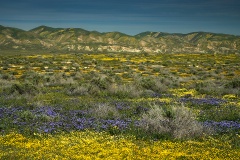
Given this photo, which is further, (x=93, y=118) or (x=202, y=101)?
(x=202, y=101)

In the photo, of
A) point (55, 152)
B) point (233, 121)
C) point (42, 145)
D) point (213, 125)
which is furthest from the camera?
point (233, 121)

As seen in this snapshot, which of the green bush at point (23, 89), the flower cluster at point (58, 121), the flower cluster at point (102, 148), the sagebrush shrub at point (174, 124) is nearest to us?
the flower cluster at point (102, 148)

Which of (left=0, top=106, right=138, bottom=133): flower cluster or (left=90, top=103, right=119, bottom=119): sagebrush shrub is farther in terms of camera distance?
(left=90, top=103, right=119, bottom=119): sagebrush shrub

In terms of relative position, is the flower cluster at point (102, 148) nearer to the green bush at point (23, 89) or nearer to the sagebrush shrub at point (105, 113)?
the sagebrush shrub at point (105, 113)

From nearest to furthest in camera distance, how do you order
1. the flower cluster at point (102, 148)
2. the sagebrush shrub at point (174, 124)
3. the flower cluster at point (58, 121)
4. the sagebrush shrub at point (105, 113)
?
the flower cluster at point (102, 148)
the sagebrush shrub at point (174, 124)
the flower cluster at point (58, 121)
the sagebrush shrub at point (105, 113)

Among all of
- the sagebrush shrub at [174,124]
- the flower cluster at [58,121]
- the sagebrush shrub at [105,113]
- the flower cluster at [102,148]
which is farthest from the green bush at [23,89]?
the sagebrush shrub at [174,124]

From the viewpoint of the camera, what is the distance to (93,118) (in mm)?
14531

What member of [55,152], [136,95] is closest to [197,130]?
[55,152]

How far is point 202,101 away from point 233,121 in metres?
5.01

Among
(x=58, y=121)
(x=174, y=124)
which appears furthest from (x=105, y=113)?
(x=174, y=124)

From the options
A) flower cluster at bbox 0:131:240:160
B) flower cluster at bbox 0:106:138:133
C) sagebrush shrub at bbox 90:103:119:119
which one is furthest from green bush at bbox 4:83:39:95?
flower cluster at bbox 0:131:240:160

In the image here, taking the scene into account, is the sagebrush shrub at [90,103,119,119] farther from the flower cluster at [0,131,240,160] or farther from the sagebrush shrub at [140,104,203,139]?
the flower cluster at [0,131,240,160]

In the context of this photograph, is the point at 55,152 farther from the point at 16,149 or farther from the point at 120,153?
the point at 120,153

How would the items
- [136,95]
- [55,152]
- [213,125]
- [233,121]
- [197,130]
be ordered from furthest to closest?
1. [136,95]
2. [233,121]
3. [213,125]
4. [197,130]
5. [55,152]
